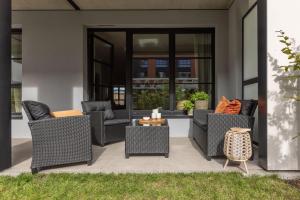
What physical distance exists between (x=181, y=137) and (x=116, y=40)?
321 cm

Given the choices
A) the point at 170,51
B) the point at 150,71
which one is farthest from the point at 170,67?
the point at 150,71

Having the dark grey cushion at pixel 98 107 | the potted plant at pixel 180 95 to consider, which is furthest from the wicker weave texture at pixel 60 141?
the potted plant at pixel 180 95

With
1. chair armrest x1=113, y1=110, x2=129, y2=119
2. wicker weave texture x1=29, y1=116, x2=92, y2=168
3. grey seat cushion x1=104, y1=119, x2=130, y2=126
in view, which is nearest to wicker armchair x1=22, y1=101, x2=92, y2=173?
wicker weave texture x1=29, y1=116, x2=92, y2=168

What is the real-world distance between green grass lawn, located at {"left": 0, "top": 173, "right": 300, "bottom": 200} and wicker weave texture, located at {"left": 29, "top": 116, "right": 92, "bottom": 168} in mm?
284

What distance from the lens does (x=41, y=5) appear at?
6.27m

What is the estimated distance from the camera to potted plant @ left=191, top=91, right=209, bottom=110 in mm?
6465

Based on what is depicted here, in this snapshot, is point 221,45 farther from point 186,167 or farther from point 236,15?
point 186,167

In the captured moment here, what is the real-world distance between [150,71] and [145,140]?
3.09 metres

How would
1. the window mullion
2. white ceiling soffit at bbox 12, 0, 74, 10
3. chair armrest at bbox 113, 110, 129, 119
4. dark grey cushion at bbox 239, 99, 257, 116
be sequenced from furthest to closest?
the window mullion
chair armrest at bbox 113, 110, 129, 119
white ceiling soffit at bbox 12, 0, 74, 10
dark grey cushion at bbox 239, 99, 257, 116

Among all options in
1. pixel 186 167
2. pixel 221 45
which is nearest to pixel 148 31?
pixel 221 45

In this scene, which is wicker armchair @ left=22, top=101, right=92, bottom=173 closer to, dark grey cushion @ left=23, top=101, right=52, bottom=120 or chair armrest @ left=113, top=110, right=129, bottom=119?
dark grey cushion @ left=23, top=101, right=52, bottom=120

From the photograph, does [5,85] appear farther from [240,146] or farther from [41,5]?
[41,5]

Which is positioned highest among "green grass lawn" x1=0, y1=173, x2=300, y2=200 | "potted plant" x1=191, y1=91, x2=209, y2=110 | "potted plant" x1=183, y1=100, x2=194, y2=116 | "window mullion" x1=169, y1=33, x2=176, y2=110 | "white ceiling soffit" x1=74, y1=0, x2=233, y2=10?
"white ceiling soffit" x1=74, y1=0, x2=233, y2=10

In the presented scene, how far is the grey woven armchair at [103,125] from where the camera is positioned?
531 centimetres
